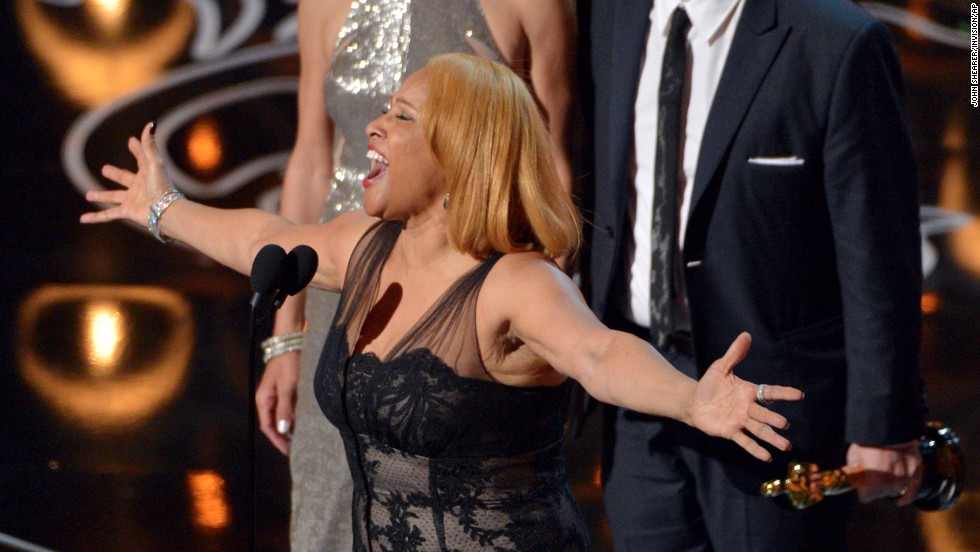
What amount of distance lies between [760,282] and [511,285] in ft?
1.86

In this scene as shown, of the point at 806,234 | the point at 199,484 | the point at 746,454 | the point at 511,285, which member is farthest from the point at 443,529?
the point at 199,484

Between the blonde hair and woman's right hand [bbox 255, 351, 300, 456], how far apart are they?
746 mm

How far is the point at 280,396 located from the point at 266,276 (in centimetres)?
83

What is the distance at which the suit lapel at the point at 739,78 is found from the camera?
217 cm

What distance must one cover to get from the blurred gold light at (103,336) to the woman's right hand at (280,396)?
2.05 m

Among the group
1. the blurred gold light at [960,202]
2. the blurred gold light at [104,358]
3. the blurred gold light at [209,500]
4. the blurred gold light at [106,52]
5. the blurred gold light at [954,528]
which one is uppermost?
the blurred gold light at [106,52]

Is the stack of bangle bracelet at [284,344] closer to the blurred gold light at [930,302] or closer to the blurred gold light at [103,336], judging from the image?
the blurred gold light at [103,336]

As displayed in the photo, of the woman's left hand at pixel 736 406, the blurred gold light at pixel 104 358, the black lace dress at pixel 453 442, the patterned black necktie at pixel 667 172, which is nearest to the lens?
the woman's left hand at pixel 736 406

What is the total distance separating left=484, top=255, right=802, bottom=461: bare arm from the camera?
1.46m

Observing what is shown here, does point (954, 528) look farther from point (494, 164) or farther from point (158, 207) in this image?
point (158, 207)

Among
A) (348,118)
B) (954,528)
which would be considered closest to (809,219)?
(348,118)

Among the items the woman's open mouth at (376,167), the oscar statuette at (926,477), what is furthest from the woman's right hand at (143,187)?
the oscar statuette at (926,477)

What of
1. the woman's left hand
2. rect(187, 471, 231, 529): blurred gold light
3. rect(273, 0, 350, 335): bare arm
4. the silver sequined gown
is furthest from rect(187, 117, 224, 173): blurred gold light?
the woman's left hand

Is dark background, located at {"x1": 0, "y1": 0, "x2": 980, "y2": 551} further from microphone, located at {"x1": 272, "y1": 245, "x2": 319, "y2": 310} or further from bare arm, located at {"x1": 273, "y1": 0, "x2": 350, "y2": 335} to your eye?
microphone, located at {"x1": 272, "y1": 245, "x2": 319, "y2": 310}
